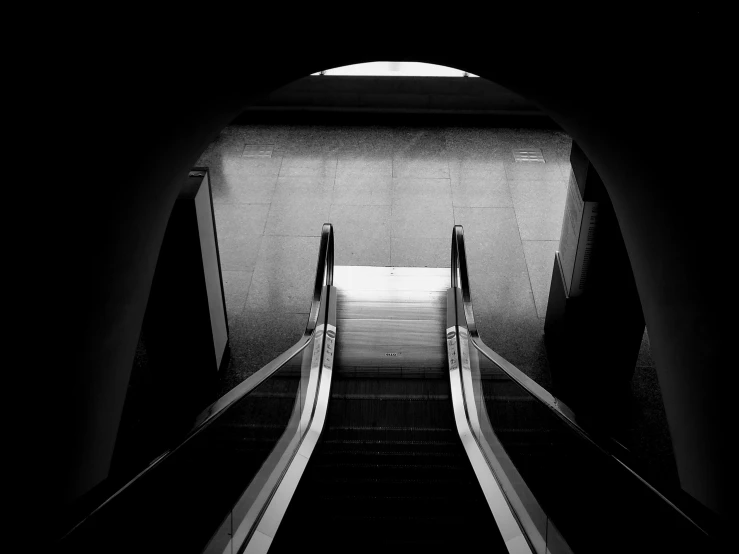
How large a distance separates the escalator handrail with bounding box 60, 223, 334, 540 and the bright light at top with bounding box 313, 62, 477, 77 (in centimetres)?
468

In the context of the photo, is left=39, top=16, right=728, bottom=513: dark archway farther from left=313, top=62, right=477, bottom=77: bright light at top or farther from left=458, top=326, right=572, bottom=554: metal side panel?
left=313, top=62, right=477, bottom=77: bright light at top

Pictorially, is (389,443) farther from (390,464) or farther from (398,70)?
(398,70)

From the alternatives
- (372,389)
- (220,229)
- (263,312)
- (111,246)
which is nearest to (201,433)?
(111,246)

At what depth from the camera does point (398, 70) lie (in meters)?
11.2

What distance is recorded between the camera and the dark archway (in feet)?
11.1

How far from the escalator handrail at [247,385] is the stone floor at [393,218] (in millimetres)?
1027

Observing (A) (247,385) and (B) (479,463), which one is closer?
(A) (247,385)

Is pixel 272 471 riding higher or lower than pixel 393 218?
lower

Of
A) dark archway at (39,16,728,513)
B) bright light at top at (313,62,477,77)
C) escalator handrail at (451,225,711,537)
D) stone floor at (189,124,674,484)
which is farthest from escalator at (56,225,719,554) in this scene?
bright light at top at (313,62,477,77)

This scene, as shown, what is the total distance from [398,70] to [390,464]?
303 inches

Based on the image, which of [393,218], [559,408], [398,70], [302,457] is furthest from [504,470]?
[398,70]

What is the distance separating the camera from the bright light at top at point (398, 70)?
11.1m

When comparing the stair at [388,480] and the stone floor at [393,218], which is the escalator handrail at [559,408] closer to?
the stair at [388,480]

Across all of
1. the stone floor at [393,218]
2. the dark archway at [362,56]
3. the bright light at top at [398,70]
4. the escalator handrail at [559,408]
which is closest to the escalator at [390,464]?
the escalator handrail at [559,408]
